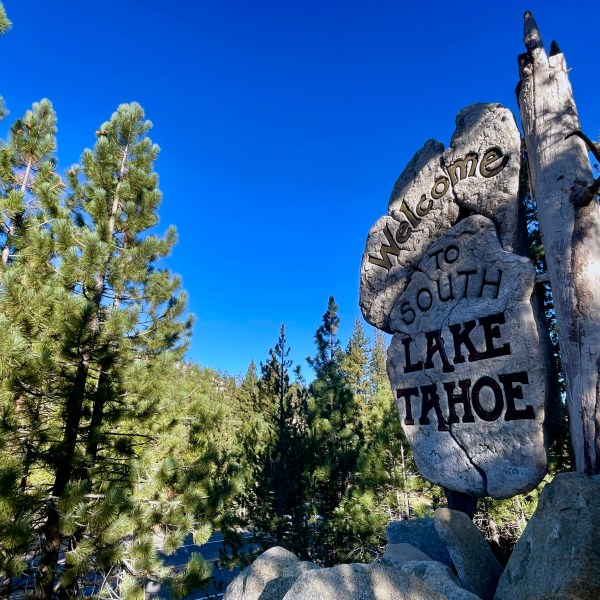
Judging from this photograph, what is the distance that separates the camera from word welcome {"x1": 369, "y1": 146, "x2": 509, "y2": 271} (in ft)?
11.0

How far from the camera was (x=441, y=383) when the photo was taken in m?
3.34

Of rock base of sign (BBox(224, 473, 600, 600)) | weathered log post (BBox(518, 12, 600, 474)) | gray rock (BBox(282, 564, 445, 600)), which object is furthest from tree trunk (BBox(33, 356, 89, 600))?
weathered log post (BBox(518, 12, 600, 474))

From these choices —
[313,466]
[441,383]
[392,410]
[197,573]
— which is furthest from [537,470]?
[313,466]

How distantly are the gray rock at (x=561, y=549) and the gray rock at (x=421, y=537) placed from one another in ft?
3.63

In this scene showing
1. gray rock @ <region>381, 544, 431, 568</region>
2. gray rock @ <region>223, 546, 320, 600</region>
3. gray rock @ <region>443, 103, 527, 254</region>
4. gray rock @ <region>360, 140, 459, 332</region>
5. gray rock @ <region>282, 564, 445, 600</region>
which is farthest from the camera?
gray rock @ <region>360, 140, 459, 332</region>

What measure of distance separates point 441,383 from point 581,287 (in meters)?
1.29

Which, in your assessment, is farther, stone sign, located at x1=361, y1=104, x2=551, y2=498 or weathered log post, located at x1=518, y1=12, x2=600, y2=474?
stone sign, located at x1=361, y1=104, x2=551, y2=498

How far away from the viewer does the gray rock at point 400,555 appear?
2.67 meters

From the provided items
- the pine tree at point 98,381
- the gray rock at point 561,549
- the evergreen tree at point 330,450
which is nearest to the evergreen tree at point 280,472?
the evergreen tree at point 330,450

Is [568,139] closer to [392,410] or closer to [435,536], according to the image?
[435,536]

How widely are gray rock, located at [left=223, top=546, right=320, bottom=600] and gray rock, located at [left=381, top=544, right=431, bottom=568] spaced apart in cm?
53

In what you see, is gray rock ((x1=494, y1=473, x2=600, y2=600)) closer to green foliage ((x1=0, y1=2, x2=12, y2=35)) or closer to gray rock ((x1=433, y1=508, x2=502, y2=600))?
gray rock ((x1=433, y1=508, x2=502, y2=600))

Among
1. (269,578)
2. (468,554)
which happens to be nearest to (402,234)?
(468,554)

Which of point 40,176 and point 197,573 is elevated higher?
point 40,176
